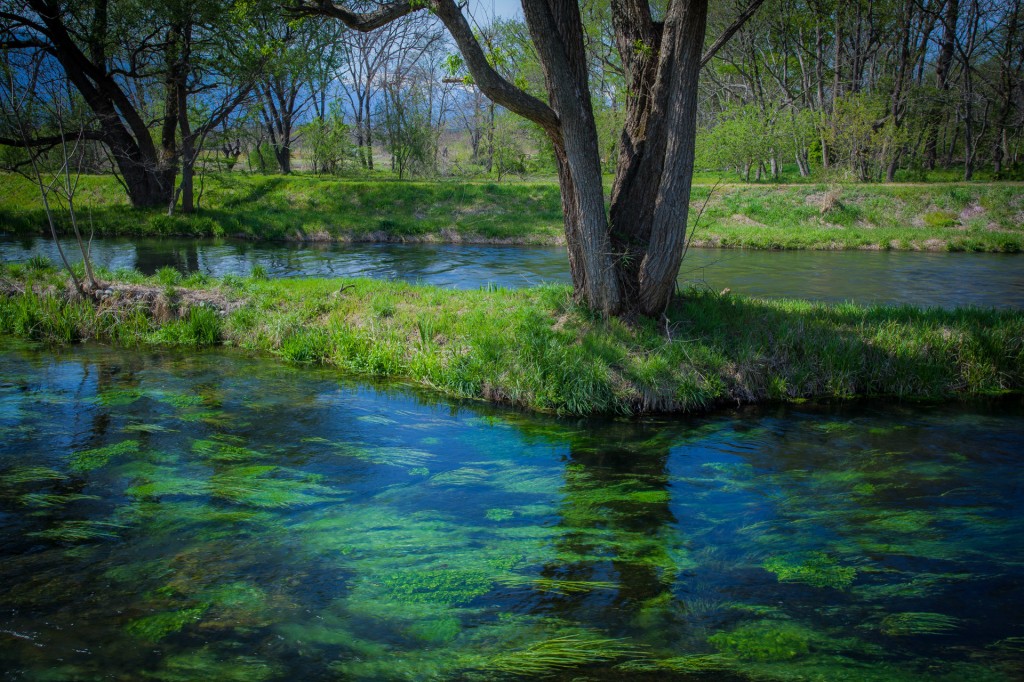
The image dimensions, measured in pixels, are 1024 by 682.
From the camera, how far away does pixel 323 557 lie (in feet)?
16.7

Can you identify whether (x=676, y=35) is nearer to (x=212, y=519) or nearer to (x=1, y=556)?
(x=212, y=519)

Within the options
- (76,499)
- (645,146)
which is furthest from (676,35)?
(76,499)

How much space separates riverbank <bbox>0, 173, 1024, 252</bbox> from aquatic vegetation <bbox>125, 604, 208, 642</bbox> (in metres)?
21.5

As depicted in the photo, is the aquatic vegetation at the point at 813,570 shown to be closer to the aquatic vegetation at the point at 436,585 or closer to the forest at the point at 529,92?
the aquatic vegetation at the point at 436,585

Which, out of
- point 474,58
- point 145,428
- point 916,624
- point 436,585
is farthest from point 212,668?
point 474,58

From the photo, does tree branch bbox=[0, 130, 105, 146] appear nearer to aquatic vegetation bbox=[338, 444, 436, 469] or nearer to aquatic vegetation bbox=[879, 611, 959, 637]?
aquatic vegetation bbox=[338, 444, 436, 469]

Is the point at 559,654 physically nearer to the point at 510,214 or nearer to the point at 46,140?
the point at 46,140

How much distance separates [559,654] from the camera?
13.2 feet

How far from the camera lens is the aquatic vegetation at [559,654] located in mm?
3895

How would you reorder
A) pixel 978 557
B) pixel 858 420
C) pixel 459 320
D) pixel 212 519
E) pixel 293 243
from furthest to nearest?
1. pixel 293 243
2. pixel 459 320
3. pixel 858 420
4. pixel 212 519
5. pixel 978 557

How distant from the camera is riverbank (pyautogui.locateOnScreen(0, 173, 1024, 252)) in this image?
2353cm

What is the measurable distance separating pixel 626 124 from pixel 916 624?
7.57 m

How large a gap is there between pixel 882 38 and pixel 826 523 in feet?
128

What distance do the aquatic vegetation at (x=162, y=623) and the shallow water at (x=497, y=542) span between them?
0.06 feet
